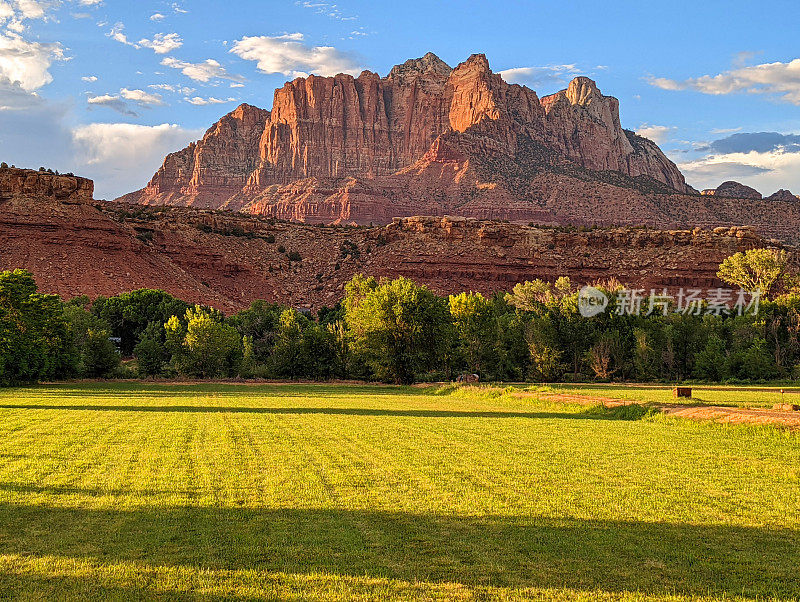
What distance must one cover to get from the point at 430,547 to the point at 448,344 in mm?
45713

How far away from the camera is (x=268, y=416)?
26750 millimetres

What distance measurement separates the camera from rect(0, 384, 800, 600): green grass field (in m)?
A: 8.66

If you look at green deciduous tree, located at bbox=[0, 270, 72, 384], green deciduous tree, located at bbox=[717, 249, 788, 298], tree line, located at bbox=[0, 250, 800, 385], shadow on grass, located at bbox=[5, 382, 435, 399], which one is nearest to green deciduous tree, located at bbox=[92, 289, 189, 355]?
tree line, located at bbox=[0, 250, 800, 385]

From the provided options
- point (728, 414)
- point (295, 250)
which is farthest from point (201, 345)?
point (295, 250)

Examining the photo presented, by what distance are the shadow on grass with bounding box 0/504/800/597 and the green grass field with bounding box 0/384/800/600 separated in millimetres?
39

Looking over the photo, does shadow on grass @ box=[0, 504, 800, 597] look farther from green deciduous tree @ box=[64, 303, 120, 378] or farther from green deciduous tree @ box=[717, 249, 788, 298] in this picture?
green deciduous tree @ box=[717, 249, 788, 298]

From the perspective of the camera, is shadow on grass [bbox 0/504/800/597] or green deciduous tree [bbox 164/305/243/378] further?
green deciduous tree [bbox 164/305/243/378]

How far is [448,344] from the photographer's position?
55.5 metres

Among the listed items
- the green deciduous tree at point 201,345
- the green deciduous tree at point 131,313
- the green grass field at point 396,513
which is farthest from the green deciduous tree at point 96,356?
the green grass field at point 396,513

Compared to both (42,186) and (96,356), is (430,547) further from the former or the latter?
(42,186)

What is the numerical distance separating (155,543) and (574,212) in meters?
153

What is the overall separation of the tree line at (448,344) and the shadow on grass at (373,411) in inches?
840

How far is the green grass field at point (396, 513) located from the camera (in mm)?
8656

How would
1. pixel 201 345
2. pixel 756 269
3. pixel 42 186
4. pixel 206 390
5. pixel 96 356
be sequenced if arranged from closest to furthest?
pixel 206 390, pixel 96 356, pixel 201 345, pixel 756 269, pixel 42 186
